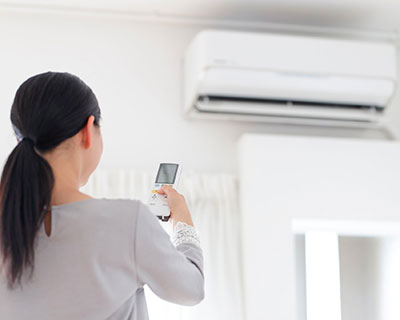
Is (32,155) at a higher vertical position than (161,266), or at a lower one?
higher

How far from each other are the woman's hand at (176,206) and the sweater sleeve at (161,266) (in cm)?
11

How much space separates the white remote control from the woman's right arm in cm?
14

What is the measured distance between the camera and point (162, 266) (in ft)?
3.40

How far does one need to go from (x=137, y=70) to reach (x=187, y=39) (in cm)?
22

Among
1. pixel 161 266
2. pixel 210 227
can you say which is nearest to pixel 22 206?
pixel 161 266

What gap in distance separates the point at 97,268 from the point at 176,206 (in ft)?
0.69

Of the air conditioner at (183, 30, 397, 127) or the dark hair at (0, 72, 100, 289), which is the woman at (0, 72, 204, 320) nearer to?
the dark hair at (0, 72, 100, 289)

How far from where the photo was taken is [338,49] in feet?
8.09

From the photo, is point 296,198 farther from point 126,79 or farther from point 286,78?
point 126,79

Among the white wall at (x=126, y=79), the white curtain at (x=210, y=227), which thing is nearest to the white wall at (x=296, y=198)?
the white curtain at (x=210, y=227)

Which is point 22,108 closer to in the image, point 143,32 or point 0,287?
point 0,287

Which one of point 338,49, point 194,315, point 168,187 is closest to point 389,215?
point 338,49

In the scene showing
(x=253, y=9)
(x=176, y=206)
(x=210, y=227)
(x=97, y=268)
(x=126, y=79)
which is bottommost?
(x=97, y=268)

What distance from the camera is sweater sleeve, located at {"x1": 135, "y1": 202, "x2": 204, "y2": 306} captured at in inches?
40.9
